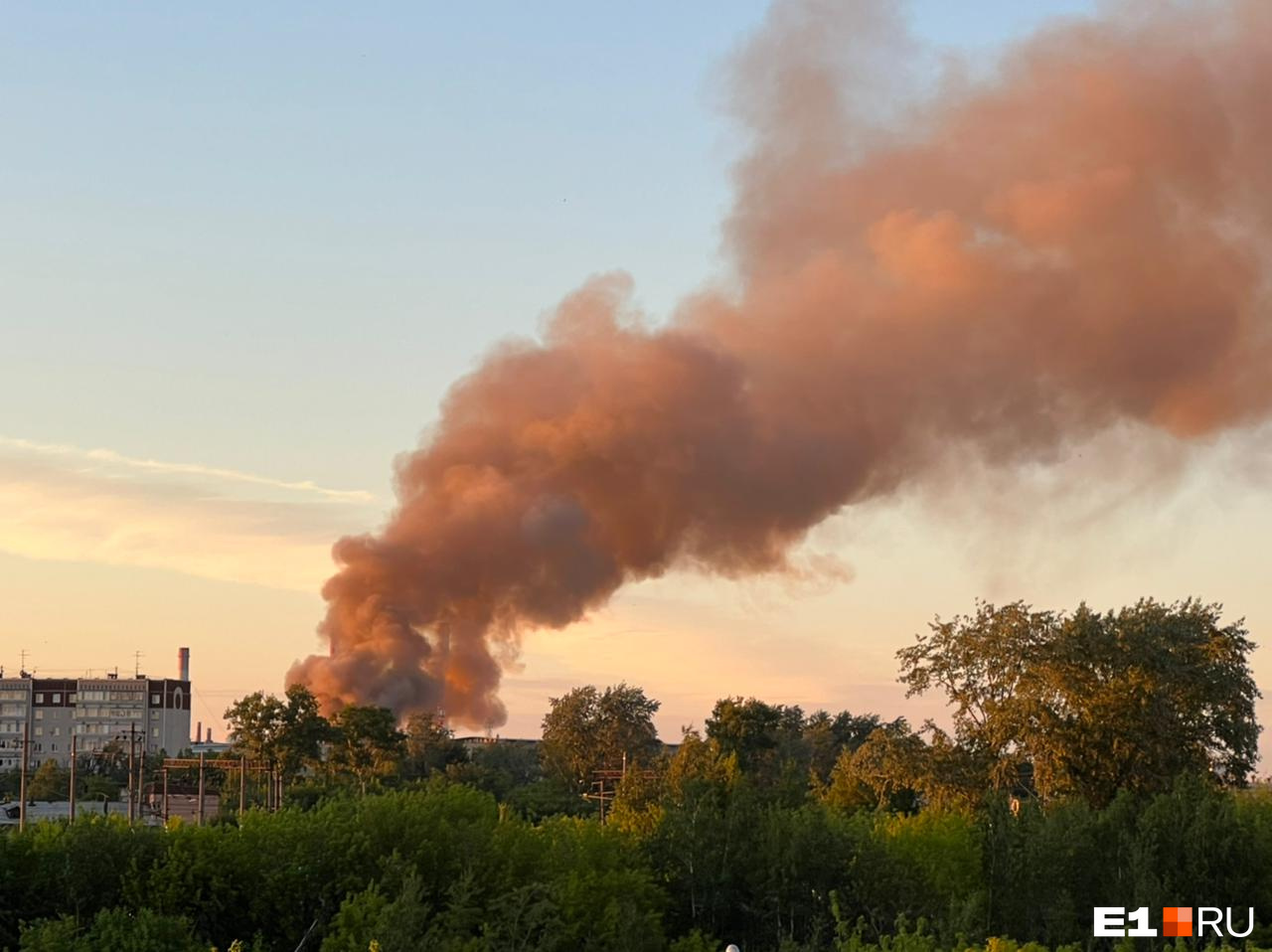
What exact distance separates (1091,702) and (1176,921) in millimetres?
17324

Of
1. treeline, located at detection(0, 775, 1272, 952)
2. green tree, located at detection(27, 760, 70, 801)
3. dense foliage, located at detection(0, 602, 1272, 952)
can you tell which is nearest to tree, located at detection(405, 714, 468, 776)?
green tree, located at detection(27, 760, 70, 801)

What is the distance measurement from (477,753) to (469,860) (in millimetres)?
108022

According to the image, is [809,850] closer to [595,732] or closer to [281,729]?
[281,729]

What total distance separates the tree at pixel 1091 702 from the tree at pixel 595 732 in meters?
64.2

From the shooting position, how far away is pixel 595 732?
128125 mm

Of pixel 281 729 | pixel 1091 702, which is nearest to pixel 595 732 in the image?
pixel 281 729

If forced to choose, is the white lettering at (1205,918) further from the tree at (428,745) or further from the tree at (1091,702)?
the tree at (428,745)

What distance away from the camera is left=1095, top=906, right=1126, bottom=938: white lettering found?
3878 centimetres

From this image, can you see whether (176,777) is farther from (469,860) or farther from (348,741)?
(469,860)

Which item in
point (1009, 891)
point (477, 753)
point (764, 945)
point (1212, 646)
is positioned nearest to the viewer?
point (764, 945)

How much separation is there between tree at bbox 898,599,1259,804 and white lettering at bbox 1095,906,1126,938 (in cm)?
1517

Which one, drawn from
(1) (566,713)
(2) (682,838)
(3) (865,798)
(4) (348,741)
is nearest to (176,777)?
(1) (566,713)

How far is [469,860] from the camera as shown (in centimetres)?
3328

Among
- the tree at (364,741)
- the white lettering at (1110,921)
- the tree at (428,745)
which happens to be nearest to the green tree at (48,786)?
the tree at (428,745)
